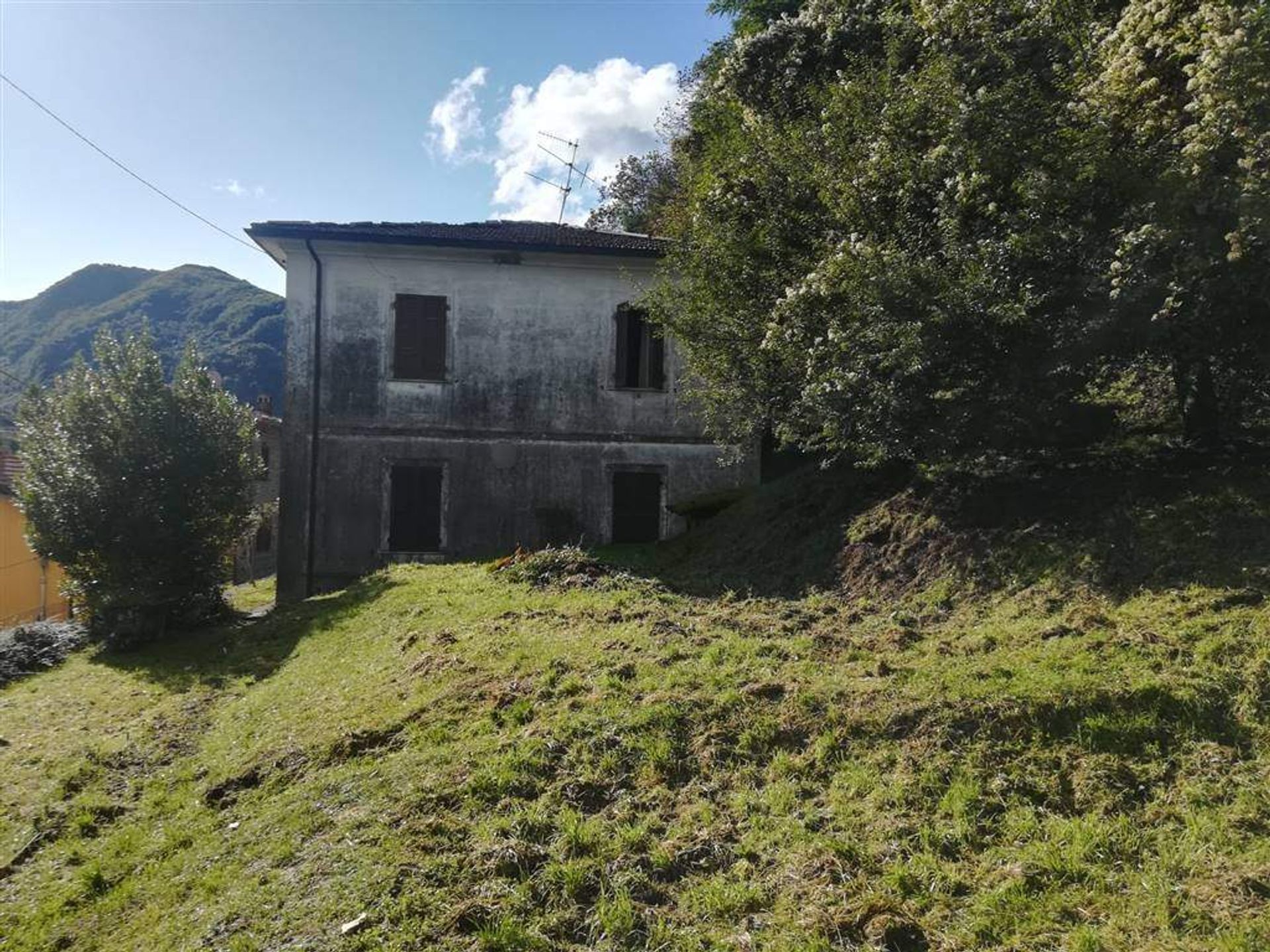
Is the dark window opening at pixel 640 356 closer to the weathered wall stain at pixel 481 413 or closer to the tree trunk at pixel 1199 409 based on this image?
the weathered wall stain at pixel 481 413

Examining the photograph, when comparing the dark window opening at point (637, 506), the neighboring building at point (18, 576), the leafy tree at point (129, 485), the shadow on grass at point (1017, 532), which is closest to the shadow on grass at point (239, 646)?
the leafy tree at point (129, 485)

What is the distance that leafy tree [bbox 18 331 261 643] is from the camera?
11828 mm

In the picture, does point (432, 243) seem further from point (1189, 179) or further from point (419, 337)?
point (1189, 179)

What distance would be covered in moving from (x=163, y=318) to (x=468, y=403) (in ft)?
157

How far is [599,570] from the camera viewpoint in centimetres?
938

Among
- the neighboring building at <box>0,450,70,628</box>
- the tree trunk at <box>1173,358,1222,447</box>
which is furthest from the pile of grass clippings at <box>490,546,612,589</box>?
the neighboring building at <box>0,450,70,628</box>

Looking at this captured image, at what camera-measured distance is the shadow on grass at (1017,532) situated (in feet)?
19.2

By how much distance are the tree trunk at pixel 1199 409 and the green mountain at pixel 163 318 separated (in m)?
41.2

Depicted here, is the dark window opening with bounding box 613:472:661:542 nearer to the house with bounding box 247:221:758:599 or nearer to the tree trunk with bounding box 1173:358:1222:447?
the house with bounding box 247:221:758:599

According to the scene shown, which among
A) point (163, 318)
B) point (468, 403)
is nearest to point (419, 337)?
point (468, 403)

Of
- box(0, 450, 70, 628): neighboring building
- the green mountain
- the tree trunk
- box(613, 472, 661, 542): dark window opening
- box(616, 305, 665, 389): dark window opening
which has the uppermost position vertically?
the green mountain

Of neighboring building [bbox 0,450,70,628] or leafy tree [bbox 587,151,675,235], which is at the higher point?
leafy tree [bbox 587,151,675,235]

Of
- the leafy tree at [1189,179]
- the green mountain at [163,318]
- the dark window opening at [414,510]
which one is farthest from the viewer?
the green mountain at [163,318]

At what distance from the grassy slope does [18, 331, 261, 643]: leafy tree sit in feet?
17.1
